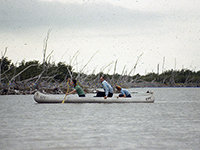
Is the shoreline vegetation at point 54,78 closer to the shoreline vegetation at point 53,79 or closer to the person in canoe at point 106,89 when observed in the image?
the shoreline vegetation at point 53,79

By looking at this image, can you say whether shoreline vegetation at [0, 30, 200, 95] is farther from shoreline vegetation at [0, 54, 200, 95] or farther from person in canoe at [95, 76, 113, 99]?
person in canoe at [95, 76, 113, 99]

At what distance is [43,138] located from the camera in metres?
9.10

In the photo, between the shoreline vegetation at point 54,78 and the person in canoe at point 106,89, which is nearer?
the person in canoe at point 106,89

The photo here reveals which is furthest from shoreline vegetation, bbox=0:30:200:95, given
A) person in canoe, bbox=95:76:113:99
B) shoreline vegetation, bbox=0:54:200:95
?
person in canoe, bbox=95:76:113:99

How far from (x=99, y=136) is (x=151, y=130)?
205 centimetres

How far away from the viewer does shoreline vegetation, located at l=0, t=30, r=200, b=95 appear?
3469 cm

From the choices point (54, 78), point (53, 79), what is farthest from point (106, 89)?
point (54, 78)

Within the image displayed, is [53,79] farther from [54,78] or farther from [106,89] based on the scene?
[54,78]

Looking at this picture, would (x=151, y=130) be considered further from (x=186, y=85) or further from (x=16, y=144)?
(x=186, y=85)

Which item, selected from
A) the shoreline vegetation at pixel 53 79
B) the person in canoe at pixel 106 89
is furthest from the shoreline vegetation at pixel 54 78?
the person in canoe at pixel 106 89

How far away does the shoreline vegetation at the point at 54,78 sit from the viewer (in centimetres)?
3469

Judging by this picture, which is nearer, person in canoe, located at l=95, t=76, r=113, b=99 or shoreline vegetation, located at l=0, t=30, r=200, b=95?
person in canoe, located at l=95, t=76, r=113, b=99

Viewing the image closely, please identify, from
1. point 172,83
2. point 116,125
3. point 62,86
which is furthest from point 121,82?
point 172,83

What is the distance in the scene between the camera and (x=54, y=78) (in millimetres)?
65375
